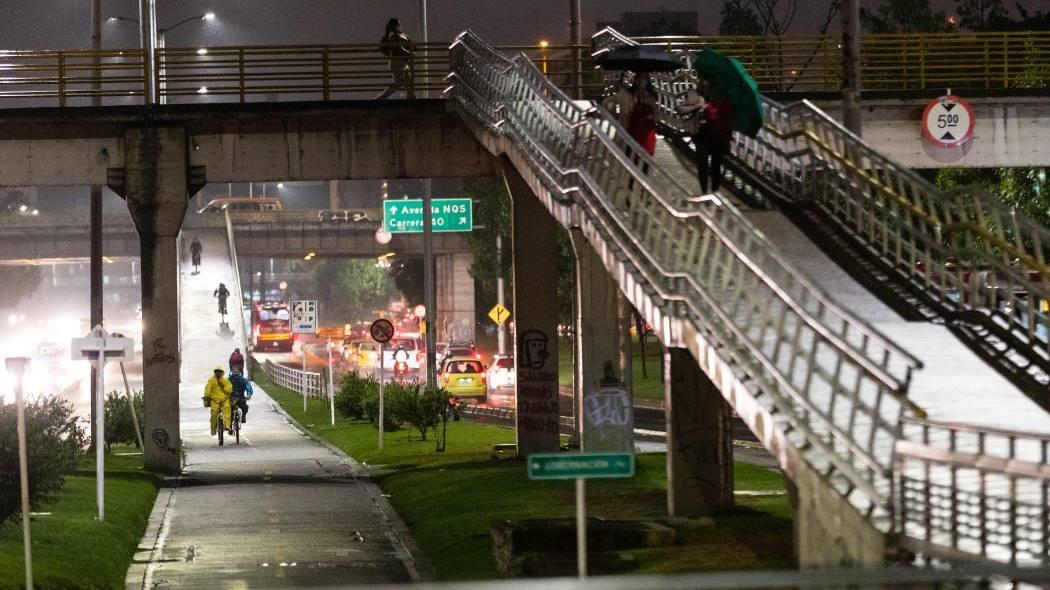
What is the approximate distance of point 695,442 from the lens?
2094cm

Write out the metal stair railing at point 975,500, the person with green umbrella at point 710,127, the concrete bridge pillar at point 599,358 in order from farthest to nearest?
the concrete bridge pillar at point 599,358 < the person with green umbrella at point 710,127 < the metal stair railing at point 975,500

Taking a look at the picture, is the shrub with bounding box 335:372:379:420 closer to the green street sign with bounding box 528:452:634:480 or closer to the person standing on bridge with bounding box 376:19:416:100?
the person standing on bridge with bounding box 376:19:416:100

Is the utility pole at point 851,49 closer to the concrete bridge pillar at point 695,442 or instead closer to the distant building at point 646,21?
the concrete bridge pillar at point 695,442

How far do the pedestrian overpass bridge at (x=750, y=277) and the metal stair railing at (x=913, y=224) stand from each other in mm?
47

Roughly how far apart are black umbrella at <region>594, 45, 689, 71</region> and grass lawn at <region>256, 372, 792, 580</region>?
5.55 meters

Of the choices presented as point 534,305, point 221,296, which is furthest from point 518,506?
point 221,296

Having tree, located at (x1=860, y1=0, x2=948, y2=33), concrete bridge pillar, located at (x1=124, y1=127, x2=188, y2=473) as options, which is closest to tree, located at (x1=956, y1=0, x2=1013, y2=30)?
tree, located at (x1=860, y1=0, x2=948, y2=33)

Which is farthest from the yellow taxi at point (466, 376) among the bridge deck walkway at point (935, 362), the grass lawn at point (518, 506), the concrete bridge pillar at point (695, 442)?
the concrete bridge pillar at point (695, 442)

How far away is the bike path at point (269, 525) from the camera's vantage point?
62.5 feet

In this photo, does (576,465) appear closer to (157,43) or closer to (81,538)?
(81,538)

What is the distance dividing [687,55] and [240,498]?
9939 mm

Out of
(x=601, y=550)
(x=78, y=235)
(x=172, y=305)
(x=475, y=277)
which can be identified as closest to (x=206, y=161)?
(x=172, y=305)

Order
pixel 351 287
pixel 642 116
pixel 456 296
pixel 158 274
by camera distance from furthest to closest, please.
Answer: pixel 351 287, pixel 456 296, pixel 158 274, pixel 642 116

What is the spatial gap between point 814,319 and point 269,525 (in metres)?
11.2
